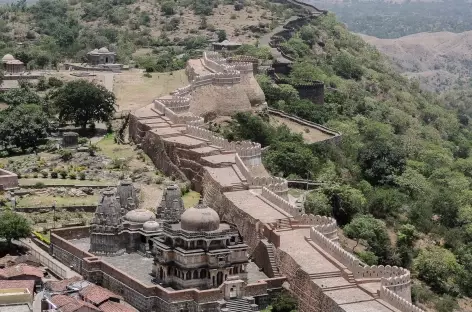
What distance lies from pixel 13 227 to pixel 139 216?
5303mm

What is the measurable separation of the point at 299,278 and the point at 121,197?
930 cm

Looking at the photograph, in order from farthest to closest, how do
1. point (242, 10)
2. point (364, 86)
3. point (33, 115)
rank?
point (242, 10)
point (364, 86)
point (33, 115)

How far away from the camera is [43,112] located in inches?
2448

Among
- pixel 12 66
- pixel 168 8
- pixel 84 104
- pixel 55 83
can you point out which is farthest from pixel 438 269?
pixel 168 8

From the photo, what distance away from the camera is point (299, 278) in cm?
3744

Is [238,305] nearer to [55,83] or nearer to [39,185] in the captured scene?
[39,185]

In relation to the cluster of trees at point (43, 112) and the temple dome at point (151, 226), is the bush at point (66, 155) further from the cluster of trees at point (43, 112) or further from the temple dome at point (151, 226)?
the temple dome at point (151, 226)

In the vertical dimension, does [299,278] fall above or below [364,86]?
above

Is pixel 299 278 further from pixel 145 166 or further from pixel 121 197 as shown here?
pixel 145 166

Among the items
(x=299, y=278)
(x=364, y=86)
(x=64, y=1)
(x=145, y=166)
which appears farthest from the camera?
(x=64, y=1)

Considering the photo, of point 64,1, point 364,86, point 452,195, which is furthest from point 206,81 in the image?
point 64,1

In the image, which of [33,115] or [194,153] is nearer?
[194,153]

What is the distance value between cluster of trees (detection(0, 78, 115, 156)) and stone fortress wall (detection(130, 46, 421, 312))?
9.47 ft

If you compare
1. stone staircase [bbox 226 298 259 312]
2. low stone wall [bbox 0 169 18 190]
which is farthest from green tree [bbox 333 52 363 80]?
stone staircase [bbox 226 298 259 312]
